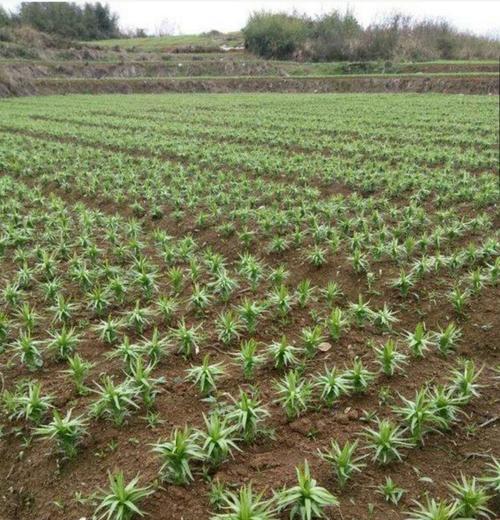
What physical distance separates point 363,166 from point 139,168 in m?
5.19

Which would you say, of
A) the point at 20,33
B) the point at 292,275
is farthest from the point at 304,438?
the point at 20,33

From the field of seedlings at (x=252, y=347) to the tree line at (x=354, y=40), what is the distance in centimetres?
3886

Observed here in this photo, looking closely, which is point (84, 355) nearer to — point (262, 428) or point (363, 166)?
point (262, 428)

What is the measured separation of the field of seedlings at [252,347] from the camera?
10.0 feet

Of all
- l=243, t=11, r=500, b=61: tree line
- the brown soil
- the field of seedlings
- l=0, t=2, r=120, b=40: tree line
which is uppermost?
l=0, t=2, r=120, b=40: tree line

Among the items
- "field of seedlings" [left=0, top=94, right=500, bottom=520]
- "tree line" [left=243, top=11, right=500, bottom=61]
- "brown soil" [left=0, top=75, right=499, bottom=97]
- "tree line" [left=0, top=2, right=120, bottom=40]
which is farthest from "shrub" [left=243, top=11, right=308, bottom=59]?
"field of seedlings" [left=0, top=94, right=500, bottom=520]

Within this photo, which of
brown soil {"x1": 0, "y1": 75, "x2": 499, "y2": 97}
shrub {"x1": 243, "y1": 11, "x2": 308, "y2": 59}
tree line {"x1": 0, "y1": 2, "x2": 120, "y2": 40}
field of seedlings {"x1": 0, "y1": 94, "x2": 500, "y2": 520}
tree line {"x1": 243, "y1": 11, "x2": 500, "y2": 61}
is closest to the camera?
field of seedlings {"x1": 0, "y1": 94, "x2": 500, "y2": 520}

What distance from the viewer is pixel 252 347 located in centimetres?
397

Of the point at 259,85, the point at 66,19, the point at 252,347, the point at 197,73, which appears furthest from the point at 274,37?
the point at 252,347

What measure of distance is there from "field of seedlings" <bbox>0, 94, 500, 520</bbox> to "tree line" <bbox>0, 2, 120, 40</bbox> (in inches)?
2595

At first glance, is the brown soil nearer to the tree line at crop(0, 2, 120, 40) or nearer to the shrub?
the shrub

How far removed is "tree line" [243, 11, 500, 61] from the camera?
47844 mm

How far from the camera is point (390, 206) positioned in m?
8.69

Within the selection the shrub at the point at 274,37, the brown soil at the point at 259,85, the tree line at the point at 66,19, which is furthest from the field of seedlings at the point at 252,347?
the tree line at the point at 66,19
